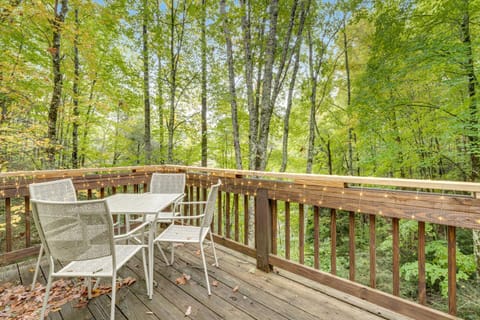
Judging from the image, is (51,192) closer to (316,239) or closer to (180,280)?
(180,280)

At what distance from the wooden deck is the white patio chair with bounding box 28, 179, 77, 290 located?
458 millimetres

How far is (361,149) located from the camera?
264 inches

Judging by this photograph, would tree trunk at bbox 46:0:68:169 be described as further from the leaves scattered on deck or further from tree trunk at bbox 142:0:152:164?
the leaves scattered on deck

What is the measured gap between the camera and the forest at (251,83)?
4.37 metres

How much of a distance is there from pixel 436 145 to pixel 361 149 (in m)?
1.73

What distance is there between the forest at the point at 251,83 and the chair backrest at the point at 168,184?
6.50 ft

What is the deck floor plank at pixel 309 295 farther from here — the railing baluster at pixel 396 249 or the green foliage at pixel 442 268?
the green foliage at pixel 442 268

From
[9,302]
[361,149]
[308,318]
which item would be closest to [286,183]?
[308,318]

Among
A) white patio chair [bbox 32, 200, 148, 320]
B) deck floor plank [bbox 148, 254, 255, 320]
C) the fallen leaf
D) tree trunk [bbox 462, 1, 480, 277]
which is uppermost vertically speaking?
tree trunk [bbox 462, 1, 480, 277]

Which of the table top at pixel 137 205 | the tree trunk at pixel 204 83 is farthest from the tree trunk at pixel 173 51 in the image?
the table top at pixel 137 205

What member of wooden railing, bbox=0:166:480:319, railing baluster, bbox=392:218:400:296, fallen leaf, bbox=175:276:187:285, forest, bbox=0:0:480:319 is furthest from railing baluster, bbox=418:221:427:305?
forest, bbox=0:0:480:319

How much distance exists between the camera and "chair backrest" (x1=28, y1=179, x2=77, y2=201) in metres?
2.09

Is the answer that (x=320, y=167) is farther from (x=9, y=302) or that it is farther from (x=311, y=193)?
(x=9, y=302)

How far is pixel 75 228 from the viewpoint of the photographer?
141 centimetres
